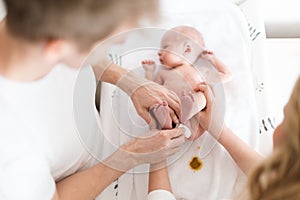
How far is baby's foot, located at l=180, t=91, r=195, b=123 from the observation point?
114 cm

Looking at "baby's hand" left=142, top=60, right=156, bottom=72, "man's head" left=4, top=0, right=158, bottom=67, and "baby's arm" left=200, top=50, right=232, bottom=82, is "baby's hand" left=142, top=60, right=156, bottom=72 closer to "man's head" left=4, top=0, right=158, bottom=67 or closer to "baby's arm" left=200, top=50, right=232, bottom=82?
"baby's arm" left=200, top=50, right=232, bottom=82

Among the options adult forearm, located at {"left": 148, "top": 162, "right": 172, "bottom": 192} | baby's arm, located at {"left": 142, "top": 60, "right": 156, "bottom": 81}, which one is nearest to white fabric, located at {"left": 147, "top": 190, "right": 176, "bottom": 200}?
adult forearm, located at {"left": 148, "top": 162, "right": 172, "bottom": 192}

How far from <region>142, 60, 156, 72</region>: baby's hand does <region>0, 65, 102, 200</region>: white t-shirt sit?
0.55ft

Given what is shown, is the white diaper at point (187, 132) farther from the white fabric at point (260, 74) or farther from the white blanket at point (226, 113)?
the white fabric at point (260, 74)

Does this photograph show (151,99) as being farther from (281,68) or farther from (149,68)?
(281,68)

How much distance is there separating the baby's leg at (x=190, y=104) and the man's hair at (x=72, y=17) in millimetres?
490

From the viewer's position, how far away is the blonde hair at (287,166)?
59 centimetres

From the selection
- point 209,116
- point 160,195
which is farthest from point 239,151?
point 160,195

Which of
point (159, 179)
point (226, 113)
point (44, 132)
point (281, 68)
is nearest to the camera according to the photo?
point (44, 132)

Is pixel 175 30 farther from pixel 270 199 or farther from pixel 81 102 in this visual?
pixel 270 199

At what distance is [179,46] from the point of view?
1204 millimetres

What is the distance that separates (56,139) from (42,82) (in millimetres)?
125

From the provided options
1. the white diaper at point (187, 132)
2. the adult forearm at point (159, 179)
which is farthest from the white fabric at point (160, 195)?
the white diaper at point (187, 132)

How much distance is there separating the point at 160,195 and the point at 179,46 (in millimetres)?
373
